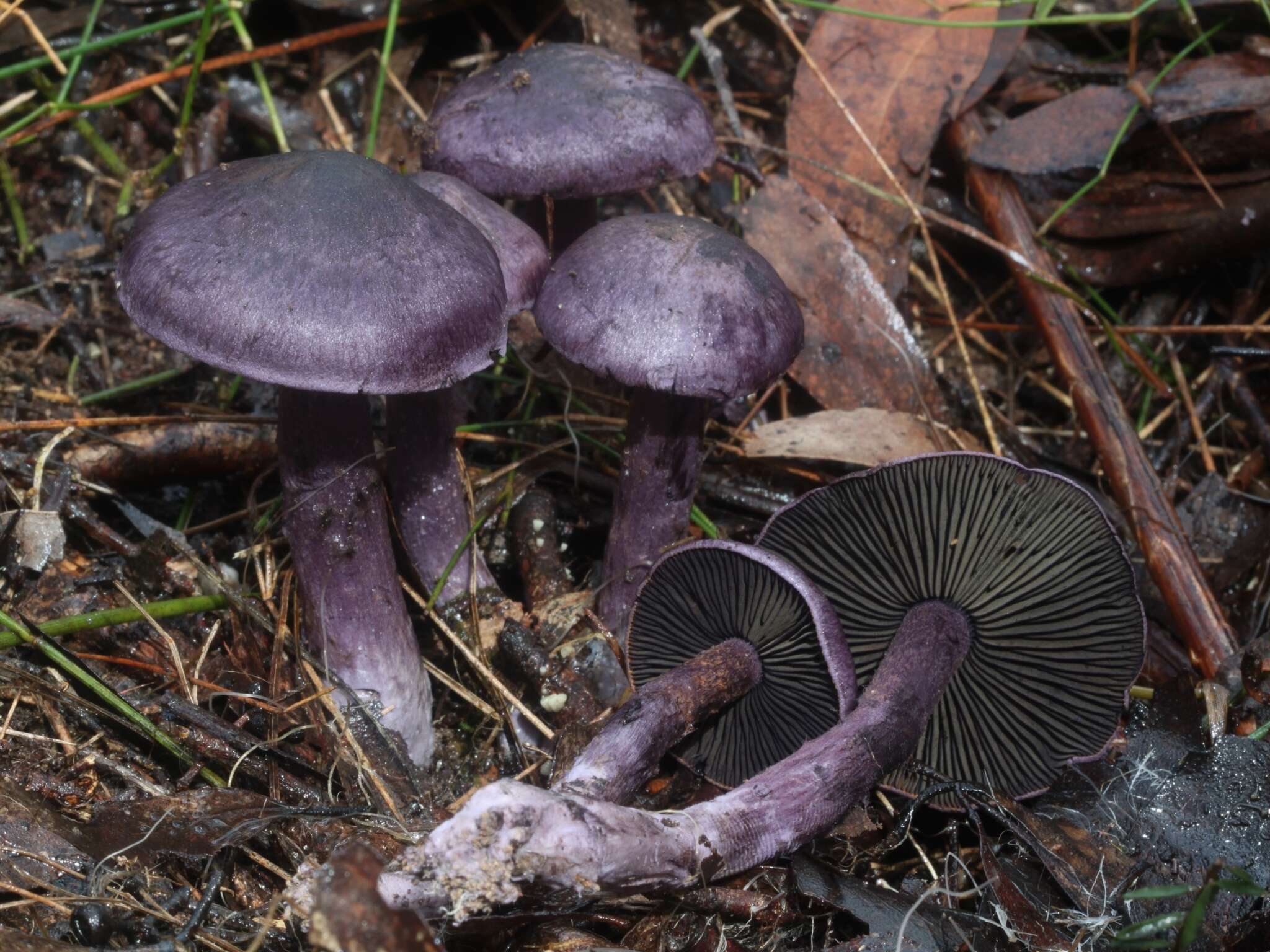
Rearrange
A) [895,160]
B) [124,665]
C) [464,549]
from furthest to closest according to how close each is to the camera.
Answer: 1. [895,160]
2. [464,549]
3. [124,665]

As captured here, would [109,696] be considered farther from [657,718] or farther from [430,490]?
[657,718]

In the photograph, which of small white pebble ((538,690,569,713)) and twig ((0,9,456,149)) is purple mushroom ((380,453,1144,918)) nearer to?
small white pebble ((538,690,569,713))

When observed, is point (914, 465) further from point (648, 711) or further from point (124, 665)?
point (124, 665)

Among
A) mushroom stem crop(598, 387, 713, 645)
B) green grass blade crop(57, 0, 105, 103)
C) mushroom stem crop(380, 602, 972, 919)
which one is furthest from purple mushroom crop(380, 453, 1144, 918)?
green grass blade crop(57, 0, 105, 103)

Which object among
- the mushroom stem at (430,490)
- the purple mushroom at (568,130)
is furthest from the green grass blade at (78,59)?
the mushroom stem at (430,490)

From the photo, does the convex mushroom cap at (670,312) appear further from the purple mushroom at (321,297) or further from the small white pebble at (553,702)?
the small white pebble at (553,702)

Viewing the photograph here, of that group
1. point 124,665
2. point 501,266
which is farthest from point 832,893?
point 124,665

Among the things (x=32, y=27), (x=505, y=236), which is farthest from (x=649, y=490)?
(x=32, y=27)
